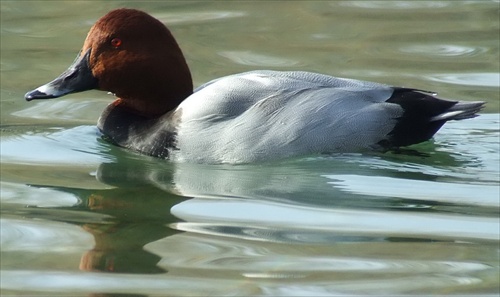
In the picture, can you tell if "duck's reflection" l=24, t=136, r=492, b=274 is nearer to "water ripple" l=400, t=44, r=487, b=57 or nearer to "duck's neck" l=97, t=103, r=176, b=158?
"duck's neck" l=97, t=103, r=176, b=158

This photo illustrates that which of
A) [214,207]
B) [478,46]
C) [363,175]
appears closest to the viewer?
[214,207]

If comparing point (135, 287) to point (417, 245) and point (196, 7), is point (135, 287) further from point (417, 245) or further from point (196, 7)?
point (196, 7)

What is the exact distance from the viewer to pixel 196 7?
419 inches

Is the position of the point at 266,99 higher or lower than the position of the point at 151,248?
higher

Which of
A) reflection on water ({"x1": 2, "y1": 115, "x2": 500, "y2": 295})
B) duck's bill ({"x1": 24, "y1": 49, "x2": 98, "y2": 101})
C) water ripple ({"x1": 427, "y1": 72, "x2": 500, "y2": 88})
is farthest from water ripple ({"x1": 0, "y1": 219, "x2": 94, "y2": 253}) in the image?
water ripple ({"x1": 427, "y1": 72, "x2": 500, "y2": 88})

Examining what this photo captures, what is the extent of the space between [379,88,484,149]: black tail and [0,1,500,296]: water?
0.39 ft

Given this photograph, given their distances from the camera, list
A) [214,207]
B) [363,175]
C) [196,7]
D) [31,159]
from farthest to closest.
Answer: [196,7] < [31,159] < [363,175] < [214,207]

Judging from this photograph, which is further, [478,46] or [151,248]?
[478,46]

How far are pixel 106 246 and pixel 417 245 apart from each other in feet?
4.45

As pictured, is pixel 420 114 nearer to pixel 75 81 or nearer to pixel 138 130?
pixel 138 130

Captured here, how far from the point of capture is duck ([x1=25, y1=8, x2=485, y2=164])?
21.5 ft

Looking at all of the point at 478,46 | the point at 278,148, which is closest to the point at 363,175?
the point at 278,148

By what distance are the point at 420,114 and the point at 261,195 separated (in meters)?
1.25

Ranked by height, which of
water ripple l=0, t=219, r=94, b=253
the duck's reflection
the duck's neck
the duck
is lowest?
water ripple l=0, t=219, r=94, b=253
